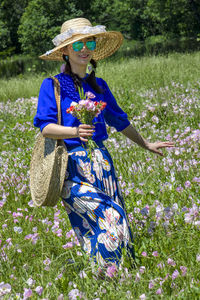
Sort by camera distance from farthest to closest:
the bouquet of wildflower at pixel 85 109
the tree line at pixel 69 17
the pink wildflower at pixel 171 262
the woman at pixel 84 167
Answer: the tree line at pixel 69 17 → the woman at pixel 84 167 → the bouquet of wildflower at pixel 85 109 → the pink wildflower at pixel 171 262

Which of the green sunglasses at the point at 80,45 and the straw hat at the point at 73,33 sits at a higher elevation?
the straw hat at the point at 73,33

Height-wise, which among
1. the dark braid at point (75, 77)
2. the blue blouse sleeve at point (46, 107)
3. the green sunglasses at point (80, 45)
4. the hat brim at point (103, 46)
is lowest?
the blue blouse sleeve at point (46, 107)

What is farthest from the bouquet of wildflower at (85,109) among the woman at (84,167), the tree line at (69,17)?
the tree line at (69,17)

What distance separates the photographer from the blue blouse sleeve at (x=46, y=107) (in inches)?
112

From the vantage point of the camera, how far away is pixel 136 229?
10.4 feet

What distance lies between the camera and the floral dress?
2785mm

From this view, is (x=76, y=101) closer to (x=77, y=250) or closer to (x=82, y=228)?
(x=82, y=228)

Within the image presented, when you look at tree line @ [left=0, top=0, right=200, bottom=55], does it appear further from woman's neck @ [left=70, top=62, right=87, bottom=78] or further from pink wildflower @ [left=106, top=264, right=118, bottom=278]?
pink wildflower @ [left=106, top=264, right=118, bottom=278]

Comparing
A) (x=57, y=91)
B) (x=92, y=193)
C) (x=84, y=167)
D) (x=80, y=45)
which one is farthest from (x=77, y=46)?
(x=92, y=193)

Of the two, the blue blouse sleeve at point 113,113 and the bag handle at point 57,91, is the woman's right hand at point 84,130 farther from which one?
the blue blouse sleeve at point 113,113

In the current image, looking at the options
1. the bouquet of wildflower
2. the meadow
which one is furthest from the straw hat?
the meadow

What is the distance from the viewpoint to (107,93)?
3.31 meters

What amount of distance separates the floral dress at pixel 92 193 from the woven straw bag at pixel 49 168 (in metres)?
0.08

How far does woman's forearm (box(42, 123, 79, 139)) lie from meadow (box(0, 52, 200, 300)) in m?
0.73
